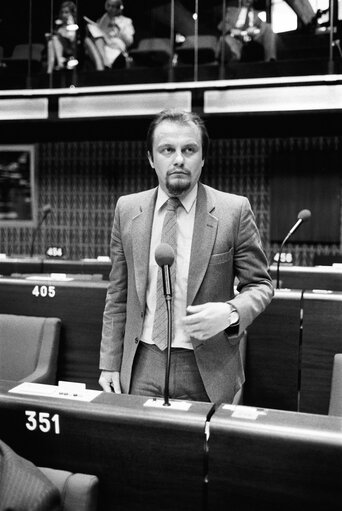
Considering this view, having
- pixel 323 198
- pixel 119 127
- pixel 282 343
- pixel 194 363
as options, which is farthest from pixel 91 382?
pixel 323 198

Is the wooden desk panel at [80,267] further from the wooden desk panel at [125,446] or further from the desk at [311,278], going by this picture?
the wooden desk panel at [125,446]

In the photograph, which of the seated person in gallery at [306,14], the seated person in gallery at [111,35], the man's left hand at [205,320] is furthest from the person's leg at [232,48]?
the man's left hand at [205,320]

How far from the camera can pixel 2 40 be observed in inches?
366

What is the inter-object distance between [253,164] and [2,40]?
4988mm

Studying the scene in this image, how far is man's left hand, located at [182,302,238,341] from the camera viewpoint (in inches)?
51.9

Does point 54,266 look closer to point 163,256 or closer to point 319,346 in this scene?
point 319,346

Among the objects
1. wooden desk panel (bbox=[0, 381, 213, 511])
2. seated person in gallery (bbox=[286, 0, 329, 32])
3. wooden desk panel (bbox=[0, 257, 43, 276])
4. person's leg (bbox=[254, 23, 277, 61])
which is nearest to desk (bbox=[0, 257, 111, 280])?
wooden desk panel (bbox=[0, 257, 43, 276])

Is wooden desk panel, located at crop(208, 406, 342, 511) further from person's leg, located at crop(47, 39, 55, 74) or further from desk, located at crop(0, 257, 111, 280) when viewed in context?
person's leg, located at crop(47, 39, 55, 74)

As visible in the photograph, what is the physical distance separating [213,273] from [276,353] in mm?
1235

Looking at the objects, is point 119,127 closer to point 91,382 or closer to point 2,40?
point 2,40

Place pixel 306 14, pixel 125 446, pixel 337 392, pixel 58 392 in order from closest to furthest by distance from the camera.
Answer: pixel 125 446 < pixel 58 392 < pixel 337 392 < pixel 306 14

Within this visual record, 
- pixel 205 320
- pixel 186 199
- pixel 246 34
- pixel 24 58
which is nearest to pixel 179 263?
pixel 186 199

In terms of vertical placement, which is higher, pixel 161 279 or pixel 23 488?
pixel 161 279

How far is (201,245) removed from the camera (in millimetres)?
1594
